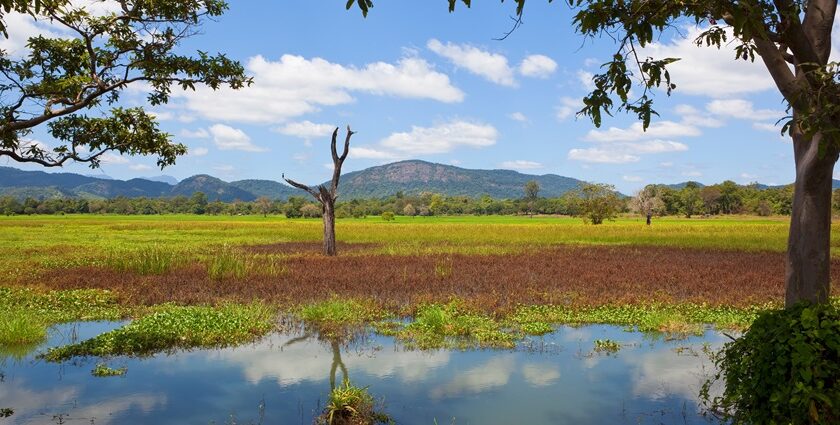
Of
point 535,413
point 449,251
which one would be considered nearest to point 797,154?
point 535,413

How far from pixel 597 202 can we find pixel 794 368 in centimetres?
9431

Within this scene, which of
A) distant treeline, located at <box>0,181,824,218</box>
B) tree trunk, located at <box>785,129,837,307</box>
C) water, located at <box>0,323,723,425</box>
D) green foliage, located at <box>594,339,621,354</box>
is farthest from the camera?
distant treeline, located at <box>0,181,824,218</box>

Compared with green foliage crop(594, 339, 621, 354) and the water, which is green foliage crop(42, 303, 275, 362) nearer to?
the water

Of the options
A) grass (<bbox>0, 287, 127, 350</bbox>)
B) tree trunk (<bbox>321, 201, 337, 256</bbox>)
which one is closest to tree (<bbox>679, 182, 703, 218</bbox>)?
tree trunk (<bbox>321, 201, 337, 256</bbox>)

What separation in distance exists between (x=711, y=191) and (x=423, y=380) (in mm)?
183745

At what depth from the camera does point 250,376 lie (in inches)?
424

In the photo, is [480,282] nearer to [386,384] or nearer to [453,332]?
[453,332]

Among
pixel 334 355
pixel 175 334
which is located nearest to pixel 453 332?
pixel 334 355

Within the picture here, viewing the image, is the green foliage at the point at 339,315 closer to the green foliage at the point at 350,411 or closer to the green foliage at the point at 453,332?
the green foliage at the point at 453,332

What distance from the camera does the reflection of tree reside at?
10648 mm

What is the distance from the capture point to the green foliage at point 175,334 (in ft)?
40.6

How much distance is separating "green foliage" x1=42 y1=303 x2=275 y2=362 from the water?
56cm

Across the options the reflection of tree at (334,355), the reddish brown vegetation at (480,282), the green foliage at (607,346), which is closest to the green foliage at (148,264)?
the reddish brown vegetation at (480,282)

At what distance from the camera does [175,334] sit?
43.9 feet
